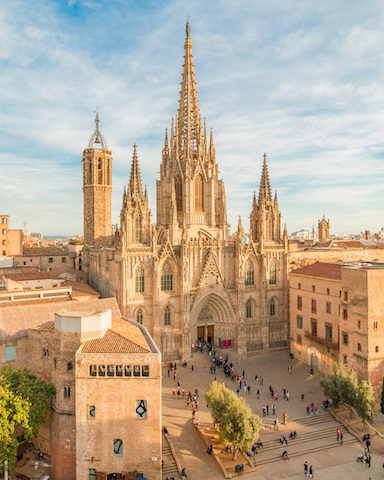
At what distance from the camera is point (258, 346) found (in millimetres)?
45344

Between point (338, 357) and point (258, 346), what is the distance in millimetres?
11541

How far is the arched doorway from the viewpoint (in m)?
44.1

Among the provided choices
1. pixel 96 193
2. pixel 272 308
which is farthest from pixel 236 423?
pixel 96 193

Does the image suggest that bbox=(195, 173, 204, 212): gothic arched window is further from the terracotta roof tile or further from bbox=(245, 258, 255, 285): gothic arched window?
the terracotta roof tile

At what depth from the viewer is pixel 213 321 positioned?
4534cm

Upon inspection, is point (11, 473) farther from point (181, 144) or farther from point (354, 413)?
point (181, 144)

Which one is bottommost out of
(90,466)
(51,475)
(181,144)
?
(51,475)

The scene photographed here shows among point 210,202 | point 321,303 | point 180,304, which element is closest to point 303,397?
point 321,303

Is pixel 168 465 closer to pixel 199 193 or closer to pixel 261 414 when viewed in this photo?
pixel 261 414

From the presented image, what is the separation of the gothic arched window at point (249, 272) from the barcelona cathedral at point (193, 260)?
0.13 metres

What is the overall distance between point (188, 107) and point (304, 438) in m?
39.5

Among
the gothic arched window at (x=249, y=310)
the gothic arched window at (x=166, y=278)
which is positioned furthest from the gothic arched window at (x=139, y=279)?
the gothic arched window at (x=249, y=310)

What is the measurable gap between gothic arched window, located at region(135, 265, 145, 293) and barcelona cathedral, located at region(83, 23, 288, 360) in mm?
113

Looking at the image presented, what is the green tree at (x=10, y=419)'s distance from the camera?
69.8 feet
